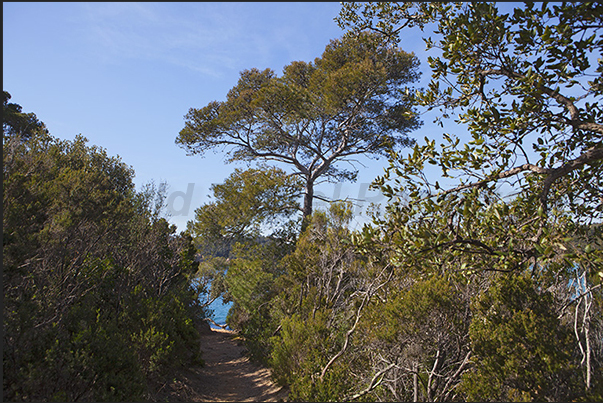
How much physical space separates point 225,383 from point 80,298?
524 cm

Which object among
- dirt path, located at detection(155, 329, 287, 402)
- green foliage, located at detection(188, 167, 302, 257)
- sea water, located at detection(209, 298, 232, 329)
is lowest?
sea water, located at detection(209, 298, 232, 329)

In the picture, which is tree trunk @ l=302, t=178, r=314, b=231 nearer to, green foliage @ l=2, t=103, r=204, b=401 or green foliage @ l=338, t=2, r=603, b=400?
green foliage @ l=2, t=103, r=204, b=401

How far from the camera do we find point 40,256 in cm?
705

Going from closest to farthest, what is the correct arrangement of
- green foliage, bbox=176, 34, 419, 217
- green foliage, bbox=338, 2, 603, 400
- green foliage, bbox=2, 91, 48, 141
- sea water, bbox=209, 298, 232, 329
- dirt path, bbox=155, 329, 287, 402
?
green foliage, bbox=338, 2, 603, 400
dirt path, bbox=155, 329, 287, 402
green foliage, bbox=176, 34, 419, 217
green foliage, bbox=2, 91, 48, 141
sea water, bbox=209, 298, 232, 329

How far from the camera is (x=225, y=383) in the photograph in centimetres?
1059

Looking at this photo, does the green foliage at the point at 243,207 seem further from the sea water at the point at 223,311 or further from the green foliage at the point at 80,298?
the sea water at the point at 223,311

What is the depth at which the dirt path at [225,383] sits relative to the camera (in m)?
8.69

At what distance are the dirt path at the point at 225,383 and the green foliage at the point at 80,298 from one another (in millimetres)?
527

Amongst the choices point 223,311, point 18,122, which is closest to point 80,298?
point 18,122

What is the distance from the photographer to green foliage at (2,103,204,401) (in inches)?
172

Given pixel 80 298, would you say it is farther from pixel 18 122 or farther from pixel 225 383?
pixel 18 122

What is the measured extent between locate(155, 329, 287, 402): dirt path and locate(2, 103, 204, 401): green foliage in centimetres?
53

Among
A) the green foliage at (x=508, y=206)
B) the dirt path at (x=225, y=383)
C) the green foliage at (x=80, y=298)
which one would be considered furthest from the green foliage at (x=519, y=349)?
the green foliage at (x=80, y=298)

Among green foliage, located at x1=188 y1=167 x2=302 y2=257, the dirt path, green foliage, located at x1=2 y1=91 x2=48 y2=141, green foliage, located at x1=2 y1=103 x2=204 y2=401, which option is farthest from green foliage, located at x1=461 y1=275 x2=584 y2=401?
green foliage, located at x1=2 y1=91 x2=48 y2=141
